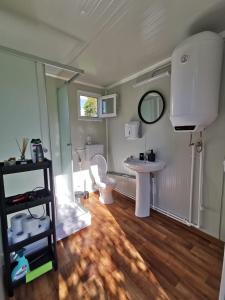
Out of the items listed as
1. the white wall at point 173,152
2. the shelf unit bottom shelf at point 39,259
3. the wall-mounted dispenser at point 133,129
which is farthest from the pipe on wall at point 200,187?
the shelf unit bottom shelf at point 39,259

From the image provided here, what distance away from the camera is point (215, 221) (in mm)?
1743

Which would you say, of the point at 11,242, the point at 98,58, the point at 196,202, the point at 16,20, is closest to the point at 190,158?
the point at 196,202

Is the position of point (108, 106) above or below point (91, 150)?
above

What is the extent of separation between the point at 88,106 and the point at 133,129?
1.10 meters

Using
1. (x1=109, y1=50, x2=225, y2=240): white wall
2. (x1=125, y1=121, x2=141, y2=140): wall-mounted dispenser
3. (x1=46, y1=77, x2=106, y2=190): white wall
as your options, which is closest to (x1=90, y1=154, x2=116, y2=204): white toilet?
(x1=46, y1=77, x2=106, y2=190): white wall

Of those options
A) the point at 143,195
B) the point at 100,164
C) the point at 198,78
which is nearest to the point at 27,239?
the point at 143,195

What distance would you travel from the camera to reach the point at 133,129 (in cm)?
250

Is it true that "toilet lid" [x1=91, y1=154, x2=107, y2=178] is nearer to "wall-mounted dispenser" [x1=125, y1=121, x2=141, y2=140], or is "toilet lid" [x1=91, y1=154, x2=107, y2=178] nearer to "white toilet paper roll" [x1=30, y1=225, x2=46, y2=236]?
"wall-mounted dispenser" [x1=125, y1=121, x2=141, y2=140]

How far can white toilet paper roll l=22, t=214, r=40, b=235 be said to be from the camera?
4.19ft

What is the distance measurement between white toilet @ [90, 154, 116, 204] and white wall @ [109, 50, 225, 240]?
37cm

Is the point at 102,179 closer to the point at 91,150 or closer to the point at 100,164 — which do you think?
the point at 100,164

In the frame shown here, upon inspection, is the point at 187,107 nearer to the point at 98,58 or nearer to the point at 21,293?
the point at 98,58

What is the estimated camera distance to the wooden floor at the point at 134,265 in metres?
1.18

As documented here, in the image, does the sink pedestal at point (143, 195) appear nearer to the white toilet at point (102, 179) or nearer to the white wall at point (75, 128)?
the white toilet at point (102, 179)
